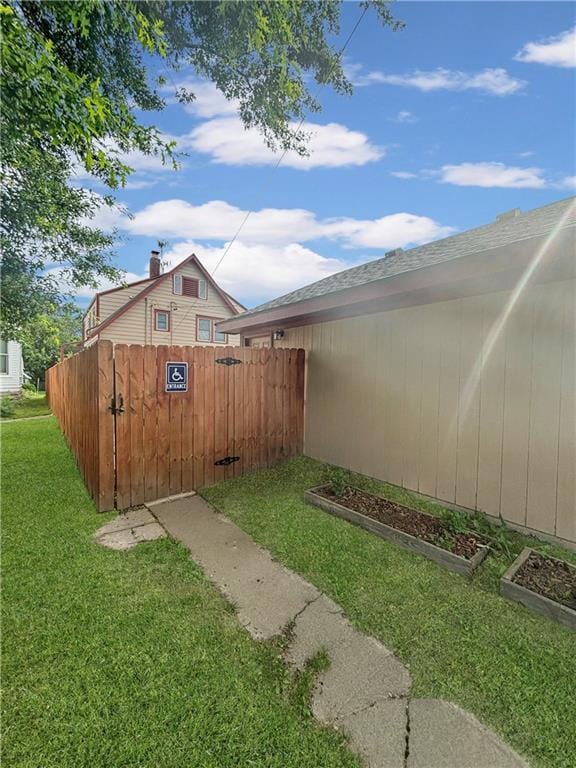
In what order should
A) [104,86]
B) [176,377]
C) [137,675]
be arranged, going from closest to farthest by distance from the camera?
[137,675]
[104,86]
[176,377]

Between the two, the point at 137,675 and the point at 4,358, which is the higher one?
the point at 4,358

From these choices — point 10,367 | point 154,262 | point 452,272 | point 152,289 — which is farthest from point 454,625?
point 154,262

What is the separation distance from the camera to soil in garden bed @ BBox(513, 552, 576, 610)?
228cm

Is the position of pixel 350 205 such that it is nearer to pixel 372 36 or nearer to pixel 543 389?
pixel 372 36

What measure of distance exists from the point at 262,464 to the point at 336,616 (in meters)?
3.14

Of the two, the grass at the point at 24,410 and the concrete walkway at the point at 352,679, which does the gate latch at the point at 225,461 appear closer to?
the concrete walkway at the point at 352,679

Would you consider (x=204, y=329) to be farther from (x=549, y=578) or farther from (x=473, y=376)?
(x=549, y=578)

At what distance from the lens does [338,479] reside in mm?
4352

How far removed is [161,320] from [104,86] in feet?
44.2

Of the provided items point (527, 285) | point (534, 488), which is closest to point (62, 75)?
point (527, 285)

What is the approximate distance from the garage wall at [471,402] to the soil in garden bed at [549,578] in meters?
0.61

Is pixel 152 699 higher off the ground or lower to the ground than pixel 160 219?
lower

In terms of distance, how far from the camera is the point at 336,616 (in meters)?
2.22

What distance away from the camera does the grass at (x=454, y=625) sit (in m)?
1.55
